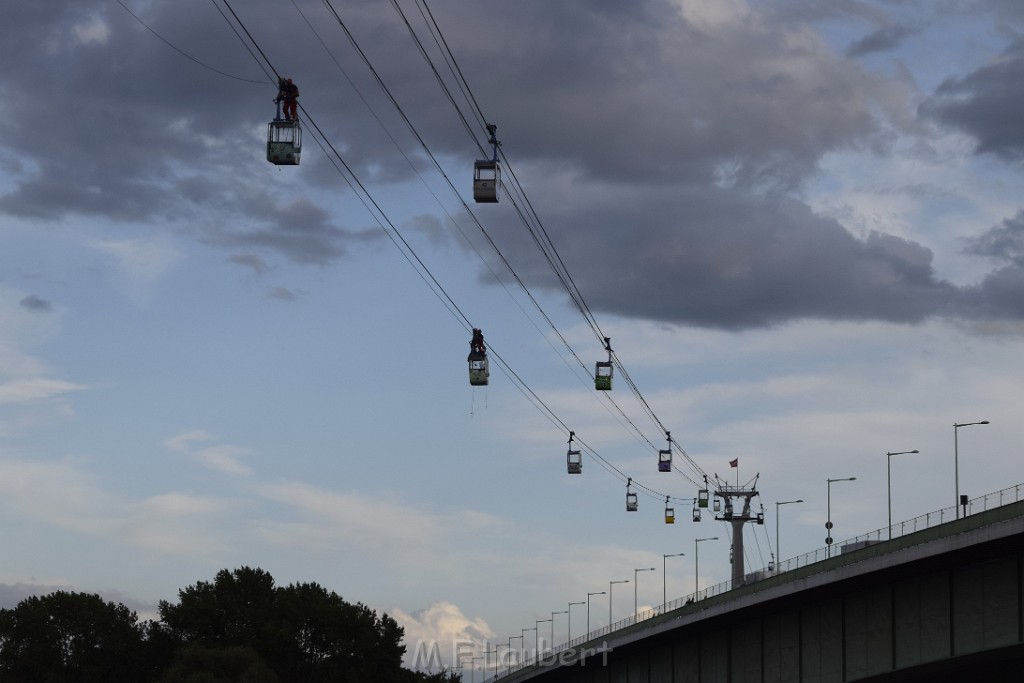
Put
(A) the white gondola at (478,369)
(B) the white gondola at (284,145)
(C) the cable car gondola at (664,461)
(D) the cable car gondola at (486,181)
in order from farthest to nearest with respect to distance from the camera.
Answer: (C) the cable car gondola at (664,461) → (A) the white gondola at (478,369) → (D) the cable car gondola at (486,181) → (B) the white gondola at (284,145)

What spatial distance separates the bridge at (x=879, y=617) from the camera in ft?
248

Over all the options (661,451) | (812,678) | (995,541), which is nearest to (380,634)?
(661,451)

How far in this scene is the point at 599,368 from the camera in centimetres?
9062

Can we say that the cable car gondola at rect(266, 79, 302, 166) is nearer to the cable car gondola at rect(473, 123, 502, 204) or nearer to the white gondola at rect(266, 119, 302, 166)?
the white gondola at rect(266, 119, 302, 166)

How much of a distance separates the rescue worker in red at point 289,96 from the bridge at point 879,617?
144 ft

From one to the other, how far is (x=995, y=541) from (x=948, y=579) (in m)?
7.54

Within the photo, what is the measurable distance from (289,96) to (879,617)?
2250 inches

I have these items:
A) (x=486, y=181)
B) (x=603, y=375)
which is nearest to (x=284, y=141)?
(x=486, y=181)

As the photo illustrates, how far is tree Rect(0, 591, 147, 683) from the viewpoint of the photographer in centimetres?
13675

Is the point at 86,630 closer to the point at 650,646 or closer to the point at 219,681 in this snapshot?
the point at 219,681

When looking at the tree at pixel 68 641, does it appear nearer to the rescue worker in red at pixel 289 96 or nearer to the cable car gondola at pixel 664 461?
the cable car gondola at pixel 664 461

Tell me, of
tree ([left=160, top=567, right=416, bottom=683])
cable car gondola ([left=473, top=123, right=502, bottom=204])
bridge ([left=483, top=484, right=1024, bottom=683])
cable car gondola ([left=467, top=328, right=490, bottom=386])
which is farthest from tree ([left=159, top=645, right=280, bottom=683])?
cable car gondola ([left=473, top=123, right=502, bottom=204])

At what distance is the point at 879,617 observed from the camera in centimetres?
8662

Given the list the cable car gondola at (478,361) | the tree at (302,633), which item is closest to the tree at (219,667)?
the tree at (302,633)
